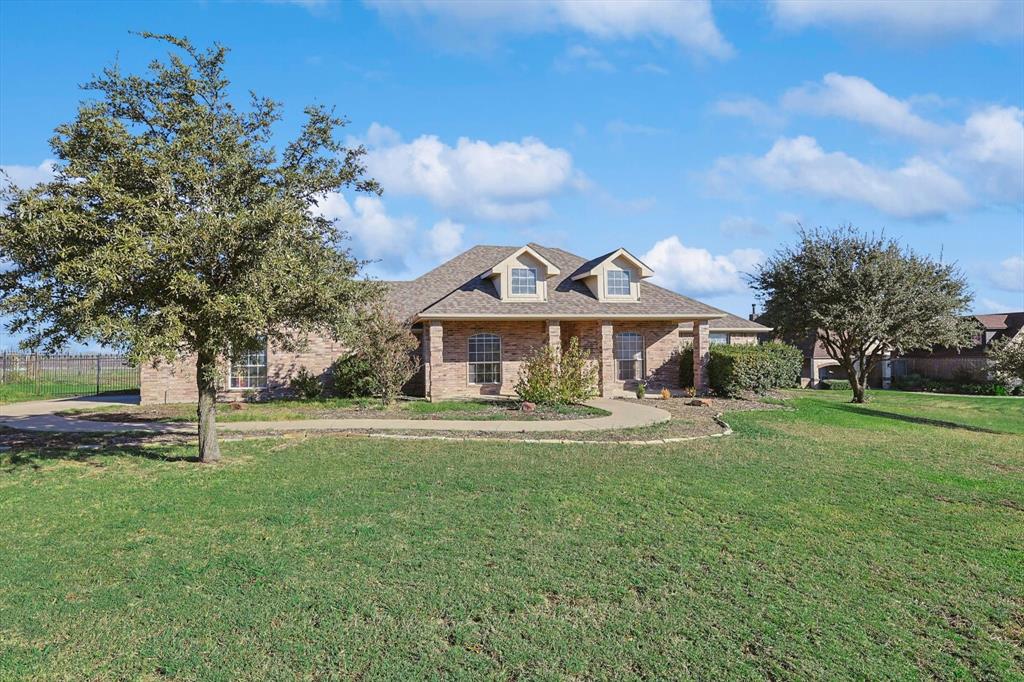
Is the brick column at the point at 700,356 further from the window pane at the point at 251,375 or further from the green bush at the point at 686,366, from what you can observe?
the window pane at the point at 251,375

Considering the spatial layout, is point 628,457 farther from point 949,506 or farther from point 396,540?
point 396,540

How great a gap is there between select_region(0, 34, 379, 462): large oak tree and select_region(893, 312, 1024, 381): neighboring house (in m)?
37.2

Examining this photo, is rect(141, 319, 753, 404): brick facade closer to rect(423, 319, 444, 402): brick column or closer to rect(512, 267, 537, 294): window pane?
rect(423, 319, 444, 402): brick column

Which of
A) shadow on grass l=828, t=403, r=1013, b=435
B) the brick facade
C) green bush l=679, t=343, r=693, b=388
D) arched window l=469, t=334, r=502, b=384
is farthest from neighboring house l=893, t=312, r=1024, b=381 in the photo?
arched window l=469, t=334, r=502, b=384

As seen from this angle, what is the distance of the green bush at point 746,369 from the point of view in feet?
73.3

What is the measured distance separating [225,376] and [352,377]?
4.04m

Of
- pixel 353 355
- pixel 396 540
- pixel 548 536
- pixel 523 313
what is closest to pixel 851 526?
pixel 548 536

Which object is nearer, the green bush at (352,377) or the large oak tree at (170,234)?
the large oak tree at (170,234)

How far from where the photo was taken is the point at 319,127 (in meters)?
10.9

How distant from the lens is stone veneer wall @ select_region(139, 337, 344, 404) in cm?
2144

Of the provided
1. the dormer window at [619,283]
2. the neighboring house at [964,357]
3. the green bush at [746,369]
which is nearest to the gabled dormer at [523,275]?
the dormer window at [619,283]

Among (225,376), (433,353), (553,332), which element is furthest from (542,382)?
(225,376)

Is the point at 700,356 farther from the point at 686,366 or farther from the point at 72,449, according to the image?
the point at 72,449

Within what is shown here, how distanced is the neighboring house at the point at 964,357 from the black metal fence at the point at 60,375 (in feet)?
140
